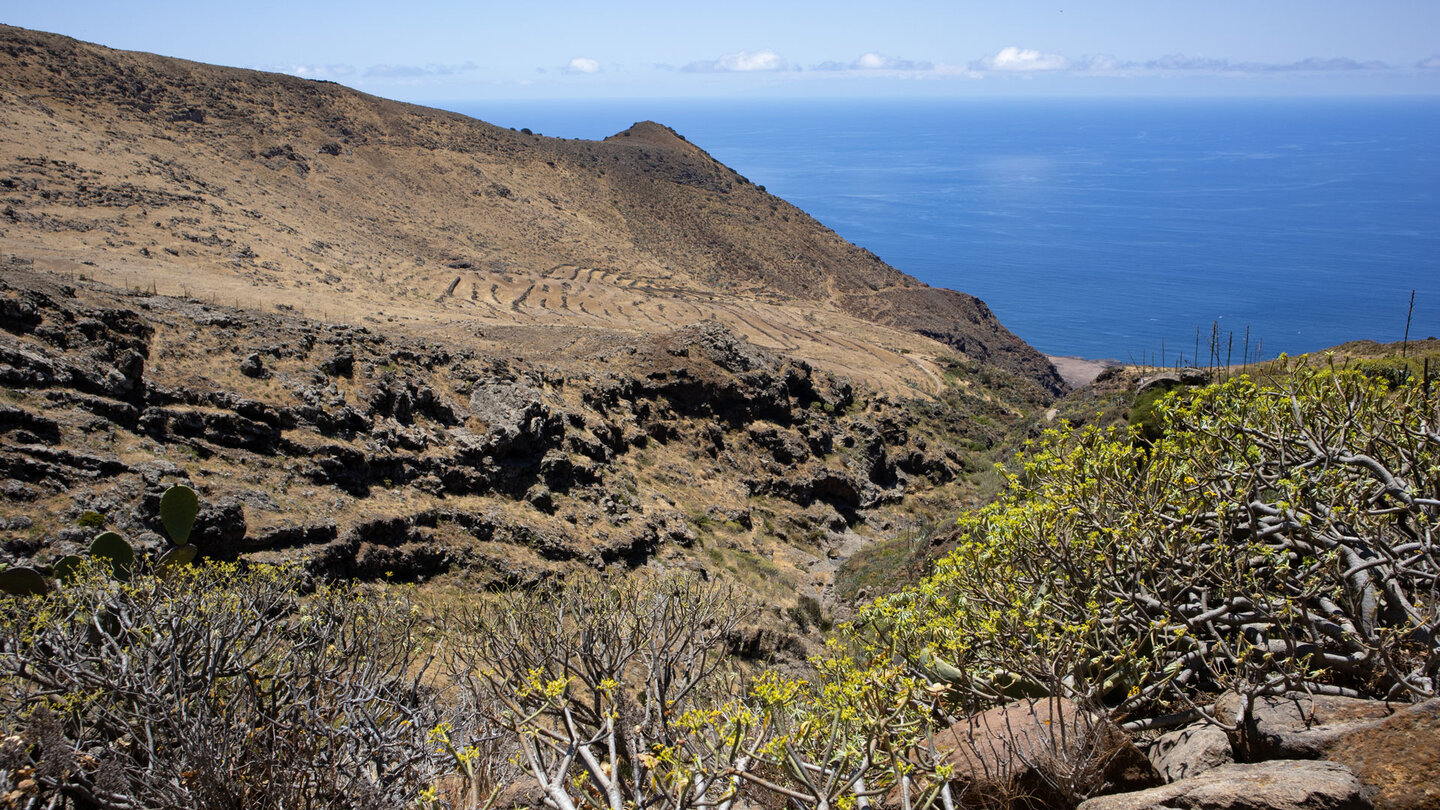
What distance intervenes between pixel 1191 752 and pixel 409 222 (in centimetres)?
6792

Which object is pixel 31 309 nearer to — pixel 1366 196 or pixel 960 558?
pixel 960 558

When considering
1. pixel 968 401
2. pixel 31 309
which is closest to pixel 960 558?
pixel 31 309

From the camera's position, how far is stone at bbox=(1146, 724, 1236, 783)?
A: 20.8 feet

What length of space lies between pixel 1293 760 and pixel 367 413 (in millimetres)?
19585

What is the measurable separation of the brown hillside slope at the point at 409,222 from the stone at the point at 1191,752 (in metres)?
37.0

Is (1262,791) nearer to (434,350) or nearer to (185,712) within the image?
(185,712)

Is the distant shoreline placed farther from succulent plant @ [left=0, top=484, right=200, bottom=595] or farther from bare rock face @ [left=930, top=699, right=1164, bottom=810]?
succulent plant @ [left=0, top=484, right=200, bottom=595]

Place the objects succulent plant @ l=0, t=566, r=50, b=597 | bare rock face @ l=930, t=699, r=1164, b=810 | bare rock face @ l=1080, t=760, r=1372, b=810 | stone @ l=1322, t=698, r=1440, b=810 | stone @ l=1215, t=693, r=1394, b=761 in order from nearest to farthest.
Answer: bare rock face @ l=1080, t=760, r=1372, b=810 → stone @ l=1322, t=698, r=1440, b=810 → stone @ l=1215, t=693, r=1394, b=761 → bare rock face @ l=930, t=699, r=1164, b=810 → succulent plant @ l=0, t=566, r=50, b=597

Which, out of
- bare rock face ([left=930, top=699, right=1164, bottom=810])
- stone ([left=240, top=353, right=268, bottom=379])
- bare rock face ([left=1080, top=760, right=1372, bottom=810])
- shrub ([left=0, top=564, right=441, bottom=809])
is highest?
stone ([left=240, top=353, right=268, bottom=379])

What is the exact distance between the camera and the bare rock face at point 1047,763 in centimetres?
614

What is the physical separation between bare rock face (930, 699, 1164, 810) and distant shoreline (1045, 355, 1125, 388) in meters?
77.0

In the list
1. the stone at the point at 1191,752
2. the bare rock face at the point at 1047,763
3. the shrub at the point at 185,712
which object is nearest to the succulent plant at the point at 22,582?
the shrub at the point at 185,712

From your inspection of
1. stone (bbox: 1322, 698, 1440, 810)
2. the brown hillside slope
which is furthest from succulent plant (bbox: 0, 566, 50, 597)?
the brown hillside slope

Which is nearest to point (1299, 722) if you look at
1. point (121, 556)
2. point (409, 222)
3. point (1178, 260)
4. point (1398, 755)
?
point (1398, 755)
